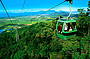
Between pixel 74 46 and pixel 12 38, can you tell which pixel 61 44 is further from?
pixel 12 38

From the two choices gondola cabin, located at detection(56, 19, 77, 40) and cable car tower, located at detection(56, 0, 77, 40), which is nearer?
cable car tower, located at detection(56, 0, 77, 40)

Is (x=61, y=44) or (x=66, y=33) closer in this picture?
(x=66, y=33)

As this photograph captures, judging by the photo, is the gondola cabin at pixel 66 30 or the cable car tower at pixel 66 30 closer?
the cable car tower at pixel 66 30

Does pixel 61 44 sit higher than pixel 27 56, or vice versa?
pixel 61 44

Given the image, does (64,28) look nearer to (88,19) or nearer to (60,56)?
(60,56)

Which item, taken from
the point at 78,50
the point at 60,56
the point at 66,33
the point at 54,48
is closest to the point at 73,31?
the point at 66,33

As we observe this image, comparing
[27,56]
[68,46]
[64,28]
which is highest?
[64,28]

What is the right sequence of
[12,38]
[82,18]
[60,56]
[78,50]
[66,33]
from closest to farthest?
[66,33] → [60,56] → [78,50] → [82,18] → [12,38]

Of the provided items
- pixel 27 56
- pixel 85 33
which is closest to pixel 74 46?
pixel 85 33

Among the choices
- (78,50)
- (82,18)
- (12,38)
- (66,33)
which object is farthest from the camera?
(12,38)
